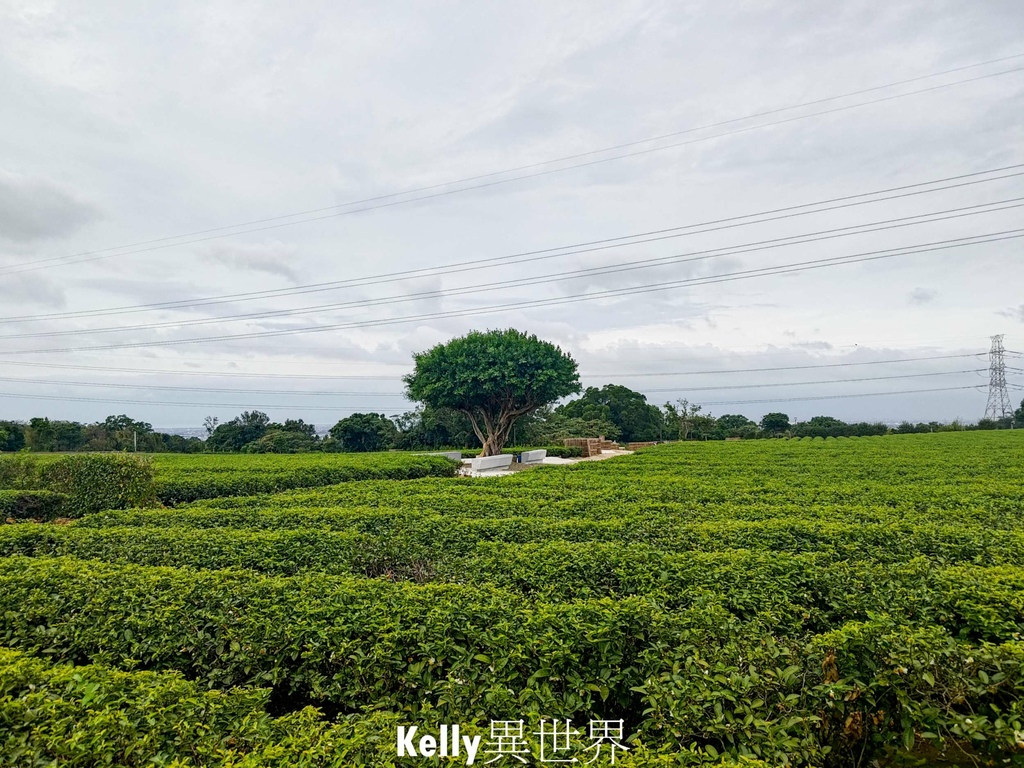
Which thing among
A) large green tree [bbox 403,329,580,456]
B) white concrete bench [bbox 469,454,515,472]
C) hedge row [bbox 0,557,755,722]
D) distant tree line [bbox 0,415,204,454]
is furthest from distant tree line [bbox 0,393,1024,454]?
hedge row [bbox 0,557,755,722]

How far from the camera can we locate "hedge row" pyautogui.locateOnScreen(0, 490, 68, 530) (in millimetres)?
12633

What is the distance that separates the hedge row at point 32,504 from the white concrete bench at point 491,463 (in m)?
15.1

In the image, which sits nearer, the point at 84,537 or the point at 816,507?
the point at 84,537

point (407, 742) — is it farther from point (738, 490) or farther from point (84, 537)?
point (738, 490)

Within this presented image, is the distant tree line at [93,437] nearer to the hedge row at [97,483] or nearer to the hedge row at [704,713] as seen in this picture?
the hedge row at [97,483]

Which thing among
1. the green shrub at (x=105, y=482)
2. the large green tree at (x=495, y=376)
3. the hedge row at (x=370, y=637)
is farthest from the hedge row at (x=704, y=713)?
the large green tree at (x=495, y=376)

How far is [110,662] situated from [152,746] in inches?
79.3

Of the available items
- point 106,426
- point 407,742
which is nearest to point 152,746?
point 407,742

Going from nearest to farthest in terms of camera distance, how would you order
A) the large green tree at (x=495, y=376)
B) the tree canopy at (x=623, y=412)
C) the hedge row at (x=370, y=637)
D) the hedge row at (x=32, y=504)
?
the hedge row at (x=370, y=637) → the hedge row at (x=32, y=504) → the large green tree at (x=495, y=376) → the tree canopy at (x=623, y=412)

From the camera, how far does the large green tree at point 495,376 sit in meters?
30.7

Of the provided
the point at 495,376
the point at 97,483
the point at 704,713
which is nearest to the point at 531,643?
the point at 704,713

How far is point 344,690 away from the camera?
10.8 ft

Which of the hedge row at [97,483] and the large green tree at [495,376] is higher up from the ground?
the large green tree at [495,376]

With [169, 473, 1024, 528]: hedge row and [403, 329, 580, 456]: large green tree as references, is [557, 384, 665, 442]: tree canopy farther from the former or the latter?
[169, 473, 1024, 528]: hedge row
